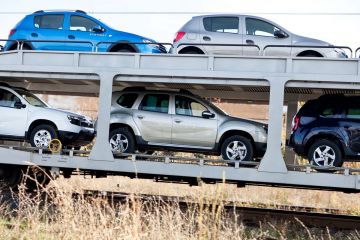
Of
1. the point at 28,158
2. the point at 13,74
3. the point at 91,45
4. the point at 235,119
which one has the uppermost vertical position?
the point at 91,45

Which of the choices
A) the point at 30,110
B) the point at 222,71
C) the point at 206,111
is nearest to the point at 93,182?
the point at 30,110

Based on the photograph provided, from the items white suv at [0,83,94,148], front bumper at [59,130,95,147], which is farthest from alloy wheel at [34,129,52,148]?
front bumper at [59,130,95,147]

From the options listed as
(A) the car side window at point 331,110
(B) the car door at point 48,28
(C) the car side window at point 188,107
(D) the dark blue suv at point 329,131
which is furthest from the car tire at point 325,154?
(B) the car door at point 48,28

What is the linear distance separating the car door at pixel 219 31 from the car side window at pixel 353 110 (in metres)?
2.62

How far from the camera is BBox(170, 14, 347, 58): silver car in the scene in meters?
10.3

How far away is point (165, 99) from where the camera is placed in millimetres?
10141

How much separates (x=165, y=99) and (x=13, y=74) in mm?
2887

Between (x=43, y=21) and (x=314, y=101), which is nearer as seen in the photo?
(x=314, y=101)

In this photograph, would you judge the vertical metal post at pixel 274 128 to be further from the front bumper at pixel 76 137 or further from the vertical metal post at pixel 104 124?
the front bumper at pixel 76 137

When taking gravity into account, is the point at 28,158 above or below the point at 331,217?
above

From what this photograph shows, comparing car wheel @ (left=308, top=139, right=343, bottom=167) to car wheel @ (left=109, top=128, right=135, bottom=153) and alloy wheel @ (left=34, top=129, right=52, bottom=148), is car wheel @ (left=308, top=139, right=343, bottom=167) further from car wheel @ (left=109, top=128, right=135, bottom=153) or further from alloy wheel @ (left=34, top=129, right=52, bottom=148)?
alloy wheel @ (left=34, top=129, right=52, bottom=148)

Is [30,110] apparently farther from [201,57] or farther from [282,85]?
[282,85]

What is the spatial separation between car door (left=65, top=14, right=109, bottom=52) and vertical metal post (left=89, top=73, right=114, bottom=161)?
1853mm

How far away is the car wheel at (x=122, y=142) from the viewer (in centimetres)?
986
